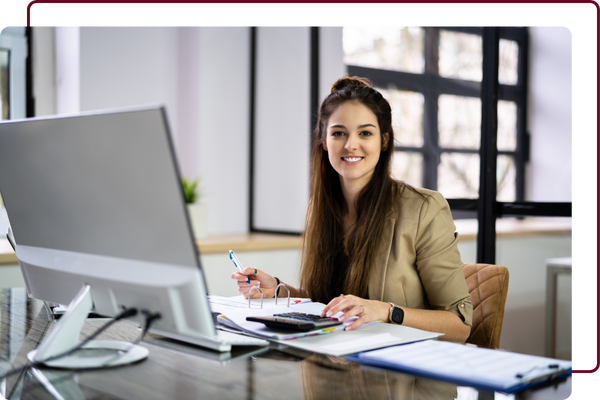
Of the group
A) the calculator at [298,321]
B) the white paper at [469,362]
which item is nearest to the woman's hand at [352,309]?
the calculator at [298,321]

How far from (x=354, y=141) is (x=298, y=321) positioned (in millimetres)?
643

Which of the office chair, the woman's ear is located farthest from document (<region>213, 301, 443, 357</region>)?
the woman's ear

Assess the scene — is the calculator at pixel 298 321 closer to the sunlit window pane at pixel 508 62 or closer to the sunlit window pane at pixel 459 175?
the sunlit window pane at pixel 459 175

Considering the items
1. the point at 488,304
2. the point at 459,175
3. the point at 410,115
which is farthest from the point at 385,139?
the point at 410,115

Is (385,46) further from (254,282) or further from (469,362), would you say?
(469,362)

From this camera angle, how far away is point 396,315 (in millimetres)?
1217

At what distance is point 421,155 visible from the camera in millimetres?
2652

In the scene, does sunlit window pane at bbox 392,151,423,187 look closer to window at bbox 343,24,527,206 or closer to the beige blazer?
window at bbox 343,24,527,206

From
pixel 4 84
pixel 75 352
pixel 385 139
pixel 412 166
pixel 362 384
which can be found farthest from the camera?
pixel 4 84

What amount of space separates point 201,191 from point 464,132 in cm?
161

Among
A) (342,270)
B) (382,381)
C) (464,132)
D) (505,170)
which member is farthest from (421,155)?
(382,381)

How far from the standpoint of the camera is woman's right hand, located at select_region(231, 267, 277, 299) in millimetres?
1415

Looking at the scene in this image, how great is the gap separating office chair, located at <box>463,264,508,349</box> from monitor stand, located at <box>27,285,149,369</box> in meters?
0.84

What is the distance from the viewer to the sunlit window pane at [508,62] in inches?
92.0
